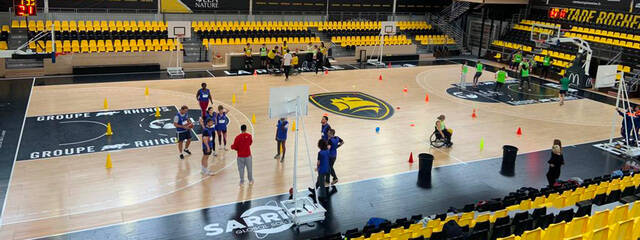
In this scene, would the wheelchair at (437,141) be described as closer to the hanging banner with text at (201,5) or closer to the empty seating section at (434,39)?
the hanging banner with text at (201,5)

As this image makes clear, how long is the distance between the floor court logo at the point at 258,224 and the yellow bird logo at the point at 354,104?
978 centimetres

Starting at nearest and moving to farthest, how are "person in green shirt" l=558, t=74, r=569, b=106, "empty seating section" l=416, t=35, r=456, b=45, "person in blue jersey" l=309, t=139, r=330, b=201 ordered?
"person in blue jersey" l=309, t=139, r=330, b=201
"person in green shirt" l=558, t=74, r=569, b=106
"empty seating section" l=416, t=35, r=456, b=45

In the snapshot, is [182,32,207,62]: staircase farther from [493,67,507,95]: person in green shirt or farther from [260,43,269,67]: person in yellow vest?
[493,67,507,95]: person in green shirt

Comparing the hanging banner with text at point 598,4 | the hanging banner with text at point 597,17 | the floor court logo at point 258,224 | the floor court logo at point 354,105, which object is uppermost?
the hanging banner with text at point 598,4

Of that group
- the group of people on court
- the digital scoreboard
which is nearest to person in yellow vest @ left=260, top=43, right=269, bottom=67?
the group of people on court

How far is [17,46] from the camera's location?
90.1ft

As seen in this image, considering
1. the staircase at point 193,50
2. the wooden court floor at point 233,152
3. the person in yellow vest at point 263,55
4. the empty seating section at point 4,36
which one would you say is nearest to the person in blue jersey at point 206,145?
the wooden court floor at point 233,152

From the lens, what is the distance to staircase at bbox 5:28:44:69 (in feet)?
84.6

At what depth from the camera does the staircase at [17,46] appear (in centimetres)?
2580

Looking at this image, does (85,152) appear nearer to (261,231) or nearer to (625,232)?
(261,231)

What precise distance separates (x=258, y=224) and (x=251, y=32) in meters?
22.8

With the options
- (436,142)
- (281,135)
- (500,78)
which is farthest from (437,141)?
(500,78)

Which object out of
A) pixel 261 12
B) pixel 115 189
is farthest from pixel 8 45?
pixel 115 189

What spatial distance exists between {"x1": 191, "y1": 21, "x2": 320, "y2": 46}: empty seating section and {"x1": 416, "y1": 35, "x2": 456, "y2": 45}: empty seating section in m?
8.15
